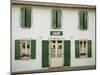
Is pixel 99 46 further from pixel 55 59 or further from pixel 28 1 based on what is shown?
pixel 28 1

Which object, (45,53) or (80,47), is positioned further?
(80,47)

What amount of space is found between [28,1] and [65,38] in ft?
1.33

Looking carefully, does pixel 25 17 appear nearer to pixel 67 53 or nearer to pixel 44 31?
pixel 44 31

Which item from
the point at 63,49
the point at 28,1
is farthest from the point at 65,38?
the point at 28,1

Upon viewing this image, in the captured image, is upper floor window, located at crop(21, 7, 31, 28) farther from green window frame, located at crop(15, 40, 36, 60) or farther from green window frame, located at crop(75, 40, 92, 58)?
green window frame, located at crop(75, 40, 92, 58)

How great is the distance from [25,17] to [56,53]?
1.20ft

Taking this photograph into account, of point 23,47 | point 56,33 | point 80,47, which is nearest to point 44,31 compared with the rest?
point 56,33

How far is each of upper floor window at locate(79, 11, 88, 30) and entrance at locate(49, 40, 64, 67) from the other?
209mm

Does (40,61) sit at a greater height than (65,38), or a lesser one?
lesser

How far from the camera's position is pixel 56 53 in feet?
6.03

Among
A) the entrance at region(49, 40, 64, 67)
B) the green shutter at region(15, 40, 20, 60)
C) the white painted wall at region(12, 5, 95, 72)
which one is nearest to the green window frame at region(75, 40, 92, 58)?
the white painted wall at region(12, 5, 95, 72)

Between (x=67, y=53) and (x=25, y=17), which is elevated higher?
(x=25, y=17)

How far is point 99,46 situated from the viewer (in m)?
1.92

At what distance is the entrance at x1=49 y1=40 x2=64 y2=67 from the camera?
182 centimetres
